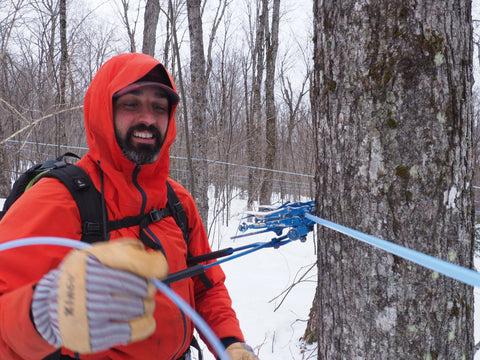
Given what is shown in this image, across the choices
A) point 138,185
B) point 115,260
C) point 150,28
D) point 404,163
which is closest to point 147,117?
point 138,185

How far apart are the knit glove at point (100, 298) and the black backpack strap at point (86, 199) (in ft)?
1.19

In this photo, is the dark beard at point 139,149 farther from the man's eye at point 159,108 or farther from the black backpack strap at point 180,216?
the black backpack strap at point 180,216

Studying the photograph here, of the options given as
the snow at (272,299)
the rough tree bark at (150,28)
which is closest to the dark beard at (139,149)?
the snow at (272,299)

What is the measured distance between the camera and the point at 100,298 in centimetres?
81

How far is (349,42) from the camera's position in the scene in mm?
1146

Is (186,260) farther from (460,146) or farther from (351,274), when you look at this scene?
(460,146)

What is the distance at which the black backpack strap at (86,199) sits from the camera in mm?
1235

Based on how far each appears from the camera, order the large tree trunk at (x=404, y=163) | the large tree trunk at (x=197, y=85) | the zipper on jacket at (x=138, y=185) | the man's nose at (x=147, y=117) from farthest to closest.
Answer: the large tree trunk at (x=197, y=85)
the man's nose at (x=147, y=117)
the zipper on jacket at (x=138, y=185)
the large tree trunk at (x=404, y=163)

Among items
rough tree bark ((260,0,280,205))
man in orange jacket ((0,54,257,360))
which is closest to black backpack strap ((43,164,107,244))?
man in orange jacket ((0,54,257,360))

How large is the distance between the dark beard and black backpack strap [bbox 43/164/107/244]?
224 mm

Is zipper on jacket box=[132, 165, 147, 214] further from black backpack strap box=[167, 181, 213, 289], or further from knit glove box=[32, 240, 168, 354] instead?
knit glove box=[32, 240, 168, 354]

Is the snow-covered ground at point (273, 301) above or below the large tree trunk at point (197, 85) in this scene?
below

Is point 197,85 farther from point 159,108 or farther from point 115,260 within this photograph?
point 115,260

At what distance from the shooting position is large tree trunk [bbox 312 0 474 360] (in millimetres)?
1052
